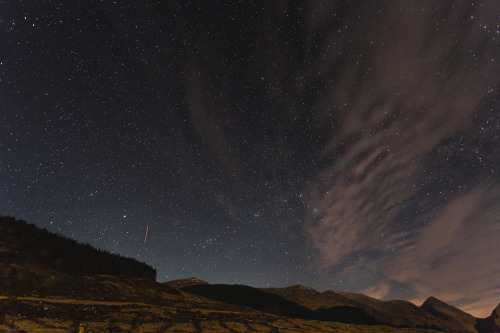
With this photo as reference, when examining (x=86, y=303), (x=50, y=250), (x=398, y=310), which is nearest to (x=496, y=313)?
(x=398, y=310)

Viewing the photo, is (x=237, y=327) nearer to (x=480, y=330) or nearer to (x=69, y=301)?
(x=69, y=301)

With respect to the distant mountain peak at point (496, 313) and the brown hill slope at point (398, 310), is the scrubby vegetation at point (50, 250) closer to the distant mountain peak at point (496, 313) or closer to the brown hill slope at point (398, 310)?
the brown hill slope at point (398, 310)

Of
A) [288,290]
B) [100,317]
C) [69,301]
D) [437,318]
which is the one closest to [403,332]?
[100,317]

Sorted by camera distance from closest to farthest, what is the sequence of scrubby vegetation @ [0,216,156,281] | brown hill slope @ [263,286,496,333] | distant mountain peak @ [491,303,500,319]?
1. scrubby vegetation @ [0,216,156,281]
2. brown hill slope @ [263,286,496,333]
3. distant mountain peak @ [491,303,500,319]

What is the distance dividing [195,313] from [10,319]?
3.85 metres

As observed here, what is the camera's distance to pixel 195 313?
22.0 feet

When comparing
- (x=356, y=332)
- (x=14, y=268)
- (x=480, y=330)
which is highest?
(x=14, y=268)

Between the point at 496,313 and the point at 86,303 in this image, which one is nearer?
the point at 86,303

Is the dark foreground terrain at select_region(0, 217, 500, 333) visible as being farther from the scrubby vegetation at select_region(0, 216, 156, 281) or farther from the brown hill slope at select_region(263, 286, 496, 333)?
the brown hill slope at select_region(263, 286, 496, 333)

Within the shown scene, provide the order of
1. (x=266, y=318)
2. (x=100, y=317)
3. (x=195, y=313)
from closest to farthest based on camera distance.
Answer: (x=100, y=317)
(x=195, y=313)
(x=266, y=318)

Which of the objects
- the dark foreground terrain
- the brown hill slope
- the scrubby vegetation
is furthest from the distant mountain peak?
the scrubby vegetation

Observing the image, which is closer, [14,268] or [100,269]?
[14,268]

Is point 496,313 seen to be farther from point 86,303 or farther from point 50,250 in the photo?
point 50,250

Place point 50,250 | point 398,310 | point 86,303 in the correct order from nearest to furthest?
1. point 86,303
2. point 50,250
3. point 398,310
